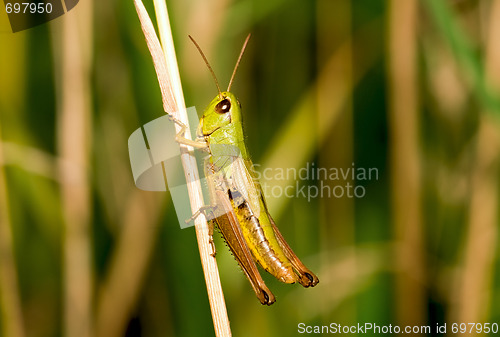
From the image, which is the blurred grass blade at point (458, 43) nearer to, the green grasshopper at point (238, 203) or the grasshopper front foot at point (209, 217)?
the green grasshopper at point (238, 203)

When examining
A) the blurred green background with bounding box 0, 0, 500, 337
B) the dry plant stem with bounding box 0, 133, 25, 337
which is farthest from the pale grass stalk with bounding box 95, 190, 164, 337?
the dry plant stem with bounding box 0, 133, 25, 337

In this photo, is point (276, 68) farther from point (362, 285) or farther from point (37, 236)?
point (37, 236)

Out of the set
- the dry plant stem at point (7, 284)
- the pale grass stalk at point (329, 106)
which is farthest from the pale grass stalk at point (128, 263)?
the pale grass stalk at point (329, 106)

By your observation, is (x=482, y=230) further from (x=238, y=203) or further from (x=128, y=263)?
(x=128, y=263)

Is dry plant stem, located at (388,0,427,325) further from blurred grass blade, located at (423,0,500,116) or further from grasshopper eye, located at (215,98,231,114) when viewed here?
grasshopper eye, located at (215,98,231,114)

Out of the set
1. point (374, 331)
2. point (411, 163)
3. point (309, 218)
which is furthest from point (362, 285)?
point (411, 163)

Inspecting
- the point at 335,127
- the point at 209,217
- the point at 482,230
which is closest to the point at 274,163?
the point at 335,127
